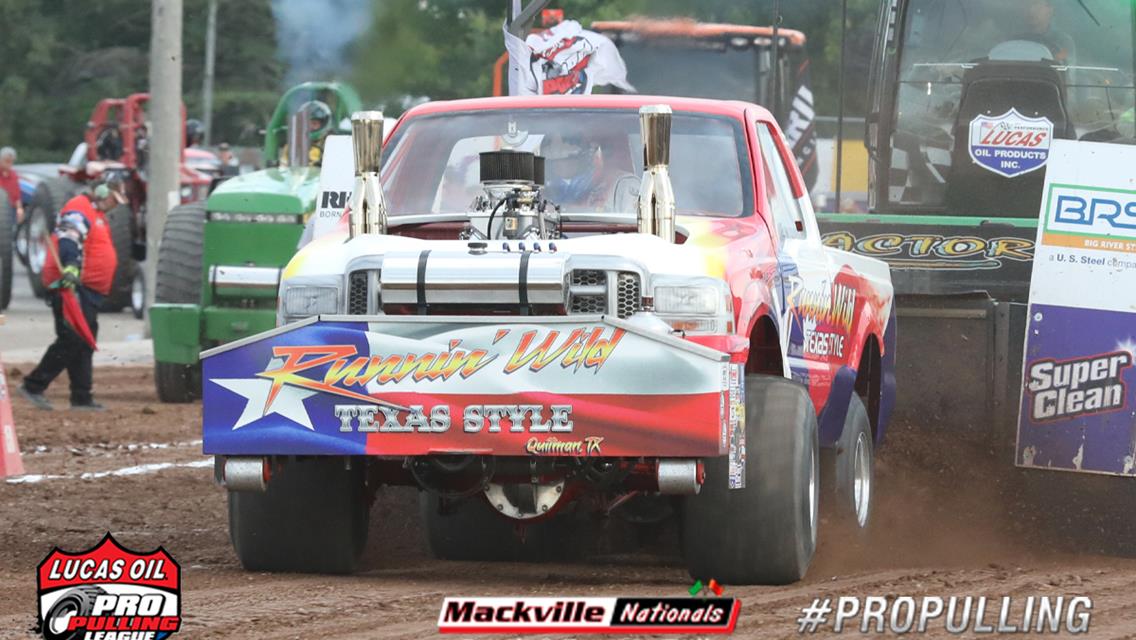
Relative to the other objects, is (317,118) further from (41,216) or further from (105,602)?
(41,216)

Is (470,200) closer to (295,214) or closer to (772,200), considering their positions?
(772,200)

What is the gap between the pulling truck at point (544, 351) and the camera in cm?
677

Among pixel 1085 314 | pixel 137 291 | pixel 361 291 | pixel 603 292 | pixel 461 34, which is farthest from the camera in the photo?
pixel 137 291

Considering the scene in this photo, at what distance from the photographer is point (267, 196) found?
15320 millimetres

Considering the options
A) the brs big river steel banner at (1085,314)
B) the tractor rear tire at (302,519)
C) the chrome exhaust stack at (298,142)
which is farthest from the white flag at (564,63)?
the tractor rear tire at (302,519)

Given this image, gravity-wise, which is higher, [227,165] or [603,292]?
[603,292]

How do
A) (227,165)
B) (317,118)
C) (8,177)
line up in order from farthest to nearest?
(227,165), (8,177), (317,118)

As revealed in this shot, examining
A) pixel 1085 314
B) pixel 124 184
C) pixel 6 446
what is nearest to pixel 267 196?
pixel 6 446

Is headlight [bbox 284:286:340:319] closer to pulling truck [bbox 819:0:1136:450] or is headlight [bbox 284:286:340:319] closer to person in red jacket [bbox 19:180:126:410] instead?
pulling truck [bbox 819:0:1136:450]

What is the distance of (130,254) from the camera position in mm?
23234

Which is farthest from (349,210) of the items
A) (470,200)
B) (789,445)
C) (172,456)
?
(172,456)

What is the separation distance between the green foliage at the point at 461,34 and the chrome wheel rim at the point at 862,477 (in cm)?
461

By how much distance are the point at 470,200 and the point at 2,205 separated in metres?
16.8

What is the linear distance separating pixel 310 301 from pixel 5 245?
57.1ft
